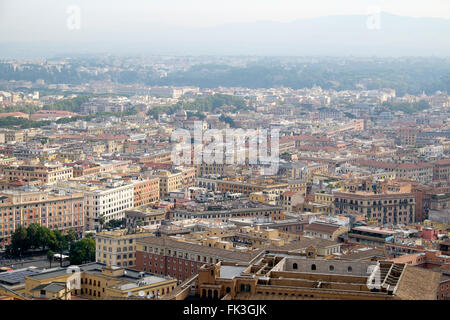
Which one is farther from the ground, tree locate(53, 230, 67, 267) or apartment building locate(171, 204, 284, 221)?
apartment building locate(171, 204, 284, 221)

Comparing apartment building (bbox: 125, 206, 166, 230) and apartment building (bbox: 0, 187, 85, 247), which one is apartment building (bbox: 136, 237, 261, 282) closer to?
apartment building (bbox: 125, 206, 166, 230)

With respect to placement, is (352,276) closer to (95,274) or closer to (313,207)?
(95,274)

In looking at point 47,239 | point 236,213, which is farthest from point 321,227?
point 47,239

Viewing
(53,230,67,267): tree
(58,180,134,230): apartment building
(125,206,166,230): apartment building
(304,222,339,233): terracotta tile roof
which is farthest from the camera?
(58,180,134,230): apartment building

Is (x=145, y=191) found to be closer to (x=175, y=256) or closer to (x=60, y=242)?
(x=60, y=242)

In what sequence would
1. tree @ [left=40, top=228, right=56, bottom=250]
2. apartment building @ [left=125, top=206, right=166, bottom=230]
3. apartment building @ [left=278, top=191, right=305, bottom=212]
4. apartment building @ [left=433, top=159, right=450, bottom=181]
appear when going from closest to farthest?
tree @ [left=40, top=228, right=56, bottom=250], apartment building @ [left=125, top=206, right=166, bottom=230], apartment building @ [left=278, top=191, right=305, bottom=212], apartment building @ [left=433, top=159, right=450, bottom=181]

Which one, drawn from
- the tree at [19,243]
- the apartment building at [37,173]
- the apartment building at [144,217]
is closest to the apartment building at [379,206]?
the apartment building at [144,217]

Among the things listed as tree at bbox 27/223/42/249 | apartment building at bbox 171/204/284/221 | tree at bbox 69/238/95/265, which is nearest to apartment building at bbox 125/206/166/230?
apartment building at bbox 171/204/284/221
